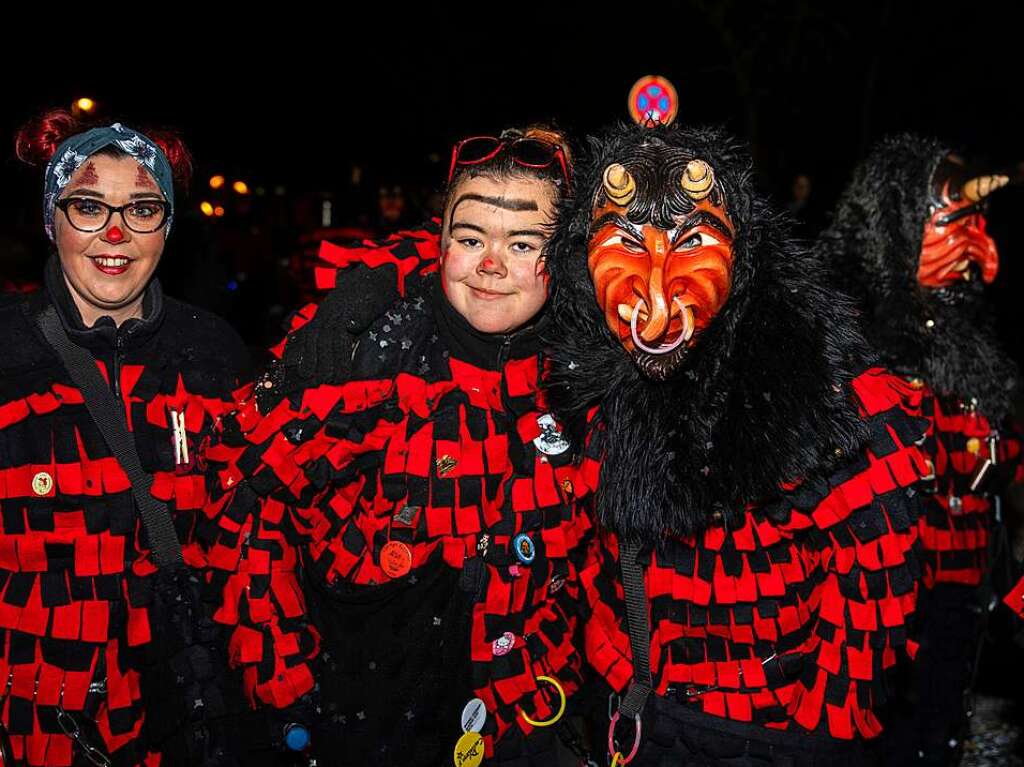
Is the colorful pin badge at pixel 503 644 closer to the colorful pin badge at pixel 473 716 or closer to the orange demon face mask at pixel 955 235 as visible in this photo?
the colorful pin badge at pixel 473 716

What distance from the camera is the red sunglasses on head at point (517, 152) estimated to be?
2.78 meters

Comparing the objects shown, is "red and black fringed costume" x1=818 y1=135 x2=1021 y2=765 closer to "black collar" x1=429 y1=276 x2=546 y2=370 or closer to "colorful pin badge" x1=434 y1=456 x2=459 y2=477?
"black collar" x1=429 y1=276 x2=546 y2=370

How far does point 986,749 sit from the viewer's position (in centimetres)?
447

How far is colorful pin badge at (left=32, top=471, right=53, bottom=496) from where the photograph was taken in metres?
2.72

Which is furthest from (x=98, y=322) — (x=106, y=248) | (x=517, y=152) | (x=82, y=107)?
(x=517, y=152)

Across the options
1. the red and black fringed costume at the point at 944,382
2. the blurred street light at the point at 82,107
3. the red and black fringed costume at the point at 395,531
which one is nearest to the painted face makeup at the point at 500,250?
the red and black fringed costume at the point at 395,531

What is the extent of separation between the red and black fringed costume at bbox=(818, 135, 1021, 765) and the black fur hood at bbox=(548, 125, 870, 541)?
132 centimetres

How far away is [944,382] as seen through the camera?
375 centimetres

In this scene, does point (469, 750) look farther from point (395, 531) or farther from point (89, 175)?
point (89, 175)

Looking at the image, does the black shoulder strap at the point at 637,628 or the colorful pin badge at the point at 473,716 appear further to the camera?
the colorful pin badge at the point at 473,716

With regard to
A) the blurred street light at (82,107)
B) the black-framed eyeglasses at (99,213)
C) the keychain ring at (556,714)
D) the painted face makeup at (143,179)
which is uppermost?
the blurred street light at (82,107)

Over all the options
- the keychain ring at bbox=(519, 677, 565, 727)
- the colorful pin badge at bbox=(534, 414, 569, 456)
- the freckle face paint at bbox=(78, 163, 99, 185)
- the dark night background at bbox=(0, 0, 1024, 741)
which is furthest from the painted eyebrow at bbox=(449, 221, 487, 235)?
the dark night background at bbox=(0, 0, 1024, 741)

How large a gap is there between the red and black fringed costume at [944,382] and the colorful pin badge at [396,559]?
1870 millimetres

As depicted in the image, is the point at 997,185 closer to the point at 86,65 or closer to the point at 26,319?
the point at 26,319
